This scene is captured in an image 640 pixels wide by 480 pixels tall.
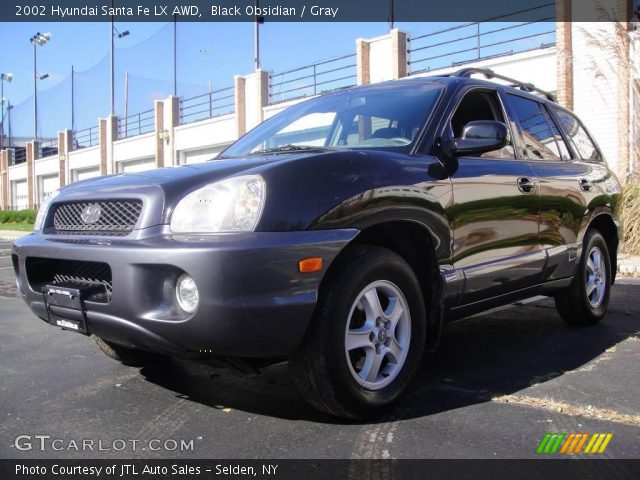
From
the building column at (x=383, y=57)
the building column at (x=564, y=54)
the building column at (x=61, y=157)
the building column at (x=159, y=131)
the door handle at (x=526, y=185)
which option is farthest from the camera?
the building column at (x=61, y=157)

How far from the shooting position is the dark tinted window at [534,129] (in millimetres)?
4281

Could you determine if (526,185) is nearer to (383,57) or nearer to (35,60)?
(383,57)

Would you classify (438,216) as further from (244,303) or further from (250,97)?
(250,97)

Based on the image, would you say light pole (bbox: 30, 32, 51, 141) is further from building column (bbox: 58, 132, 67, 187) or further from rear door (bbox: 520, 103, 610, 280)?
rear door (bbox: 520, 103, 610, 280)

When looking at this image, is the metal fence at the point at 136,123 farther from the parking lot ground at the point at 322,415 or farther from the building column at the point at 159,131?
the parking lot ground at the point at 322,415

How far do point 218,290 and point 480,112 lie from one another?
7.72 ft

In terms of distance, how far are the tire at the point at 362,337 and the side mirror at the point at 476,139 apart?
773 millimetres

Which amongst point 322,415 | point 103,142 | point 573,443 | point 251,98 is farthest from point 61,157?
point 573,443

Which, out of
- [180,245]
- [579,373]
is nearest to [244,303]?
[180,245]

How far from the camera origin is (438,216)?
324cm

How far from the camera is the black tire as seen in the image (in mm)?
4766

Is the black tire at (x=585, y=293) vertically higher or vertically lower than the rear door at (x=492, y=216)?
lower
